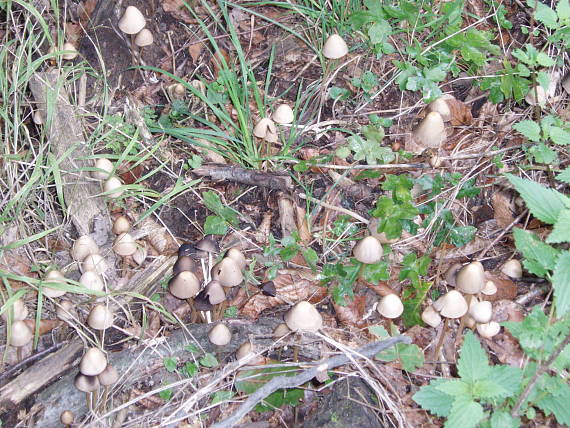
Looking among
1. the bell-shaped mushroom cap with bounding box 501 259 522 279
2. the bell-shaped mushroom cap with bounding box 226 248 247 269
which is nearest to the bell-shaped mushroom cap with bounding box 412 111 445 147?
the bell-shaped mushroom cap with bounding box 501 259 522 279

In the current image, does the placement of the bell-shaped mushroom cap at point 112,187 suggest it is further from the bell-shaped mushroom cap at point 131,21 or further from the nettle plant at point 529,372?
the nettle plant at point 529,372

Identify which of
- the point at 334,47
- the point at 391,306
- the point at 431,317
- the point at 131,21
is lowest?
the point at 431,317

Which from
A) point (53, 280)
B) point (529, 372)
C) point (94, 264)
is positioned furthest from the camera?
point (94, 264)

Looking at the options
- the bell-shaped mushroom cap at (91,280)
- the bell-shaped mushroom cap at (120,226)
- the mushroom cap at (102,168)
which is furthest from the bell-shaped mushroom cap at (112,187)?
the bell-shaped mushroom cap at (91,280)

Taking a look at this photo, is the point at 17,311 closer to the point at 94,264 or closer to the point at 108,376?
the point at 94,264

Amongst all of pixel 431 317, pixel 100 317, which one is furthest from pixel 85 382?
pixel 431 317

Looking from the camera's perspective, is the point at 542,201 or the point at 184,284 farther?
the point at 184,284

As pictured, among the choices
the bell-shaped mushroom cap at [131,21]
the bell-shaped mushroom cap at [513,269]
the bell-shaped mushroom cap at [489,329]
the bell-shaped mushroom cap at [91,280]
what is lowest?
the bell-shaped mushroom cap at [489,329]
